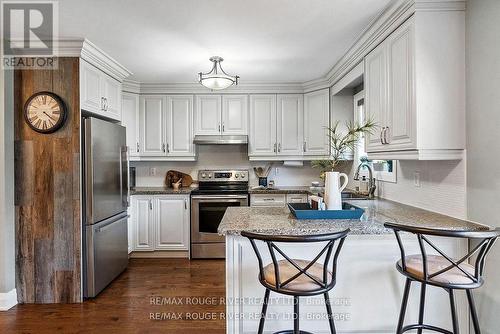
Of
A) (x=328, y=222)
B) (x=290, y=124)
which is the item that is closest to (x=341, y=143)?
(x=328, y=222)

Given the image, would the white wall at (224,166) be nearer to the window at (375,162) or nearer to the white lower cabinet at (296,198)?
the white lower cabinet at (296,198)

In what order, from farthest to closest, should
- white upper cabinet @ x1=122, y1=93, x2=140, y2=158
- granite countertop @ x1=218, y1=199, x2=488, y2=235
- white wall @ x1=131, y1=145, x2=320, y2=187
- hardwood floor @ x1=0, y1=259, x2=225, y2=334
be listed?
white wall @ x1=131, y1=145, x2=320, y2=187, white upper cabinet @ x1=122, y1=93, x2=140, y2=158, hardwood floor @ x1=0, y1=259, x2=225, y2=334, granite countertop @ x1=218, y1=199, x2=488, y2=235

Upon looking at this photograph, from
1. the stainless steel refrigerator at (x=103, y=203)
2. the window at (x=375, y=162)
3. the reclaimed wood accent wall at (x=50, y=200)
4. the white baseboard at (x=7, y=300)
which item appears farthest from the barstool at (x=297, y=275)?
the white baseboard at (x=7, y=300)

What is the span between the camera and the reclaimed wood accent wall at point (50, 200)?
263cm

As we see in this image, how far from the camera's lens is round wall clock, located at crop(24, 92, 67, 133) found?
2605 millimetres

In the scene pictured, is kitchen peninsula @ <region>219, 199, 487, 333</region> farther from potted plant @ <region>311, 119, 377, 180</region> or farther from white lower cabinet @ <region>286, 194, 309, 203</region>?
white lower cabinet @ <region>286, 194, 309, 203</region>

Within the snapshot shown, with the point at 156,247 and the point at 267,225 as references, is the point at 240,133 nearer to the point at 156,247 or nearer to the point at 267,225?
the point at 156,247

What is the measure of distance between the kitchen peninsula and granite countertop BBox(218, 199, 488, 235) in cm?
1

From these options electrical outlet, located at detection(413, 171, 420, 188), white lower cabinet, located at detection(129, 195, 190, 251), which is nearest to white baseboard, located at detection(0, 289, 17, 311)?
white lower cabinet, located at detection(129, 195, 190, 251)

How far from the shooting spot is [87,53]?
2695 millimetres

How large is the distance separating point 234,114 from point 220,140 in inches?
16.6

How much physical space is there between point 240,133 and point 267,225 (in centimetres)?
252

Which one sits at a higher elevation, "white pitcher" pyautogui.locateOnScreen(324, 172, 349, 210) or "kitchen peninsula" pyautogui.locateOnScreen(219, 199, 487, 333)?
"white pitcher" pyautogui.locateOnScreen(324, 172, 349, 210)

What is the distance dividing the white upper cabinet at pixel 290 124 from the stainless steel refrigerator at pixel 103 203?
2.02m
